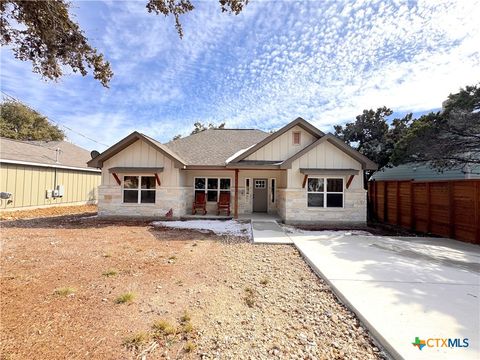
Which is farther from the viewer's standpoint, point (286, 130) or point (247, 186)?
point (247, 186)

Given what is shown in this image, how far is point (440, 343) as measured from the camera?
281 centimetres

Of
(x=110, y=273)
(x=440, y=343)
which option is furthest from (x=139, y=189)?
(x=440, y=343)

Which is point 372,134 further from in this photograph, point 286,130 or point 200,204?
point 200,204

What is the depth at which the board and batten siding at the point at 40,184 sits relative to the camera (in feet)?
44.6

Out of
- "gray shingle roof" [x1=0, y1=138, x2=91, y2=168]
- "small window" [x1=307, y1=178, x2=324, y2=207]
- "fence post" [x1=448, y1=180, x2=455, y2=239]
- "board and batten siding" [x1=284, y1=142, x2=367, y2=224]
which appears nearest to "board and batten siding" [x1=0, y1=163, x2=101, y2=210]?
"gray shingle roof" [x1=0, y1=138, x2=91, y2=168]

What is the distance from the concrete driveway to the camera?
9.54 feet

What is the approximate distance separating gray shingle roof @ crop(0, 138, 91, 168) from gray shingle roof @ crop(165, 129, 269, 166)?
27.3 ft

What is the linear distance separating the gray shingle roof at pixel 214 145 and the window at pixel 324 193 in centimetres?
467

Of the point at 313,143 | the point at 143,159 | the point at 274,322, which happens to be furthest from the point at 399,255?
the point at 143,159

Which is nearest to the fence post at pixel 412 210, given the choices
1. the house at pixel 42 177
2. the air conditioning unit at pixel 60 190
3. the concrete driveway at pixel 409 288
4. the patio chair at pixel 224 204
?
the concrete driveway at pixel 409 288

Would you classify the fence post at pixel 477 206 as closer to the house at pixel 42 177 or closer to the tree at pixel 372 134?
the tree at pixel 372 134

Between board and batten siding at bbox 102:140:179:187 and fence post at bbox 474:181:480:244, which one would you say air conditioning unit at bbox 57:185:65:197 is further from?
fence post at bbox 474:181:480:244

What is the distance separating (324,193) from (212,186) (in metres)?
6.31

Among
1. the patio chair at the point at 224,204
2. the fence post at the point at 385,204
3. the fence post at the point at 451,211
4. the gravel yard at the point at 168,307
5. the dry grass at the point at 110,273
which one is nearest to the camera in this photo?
the gravel yard at the point at 168,307
